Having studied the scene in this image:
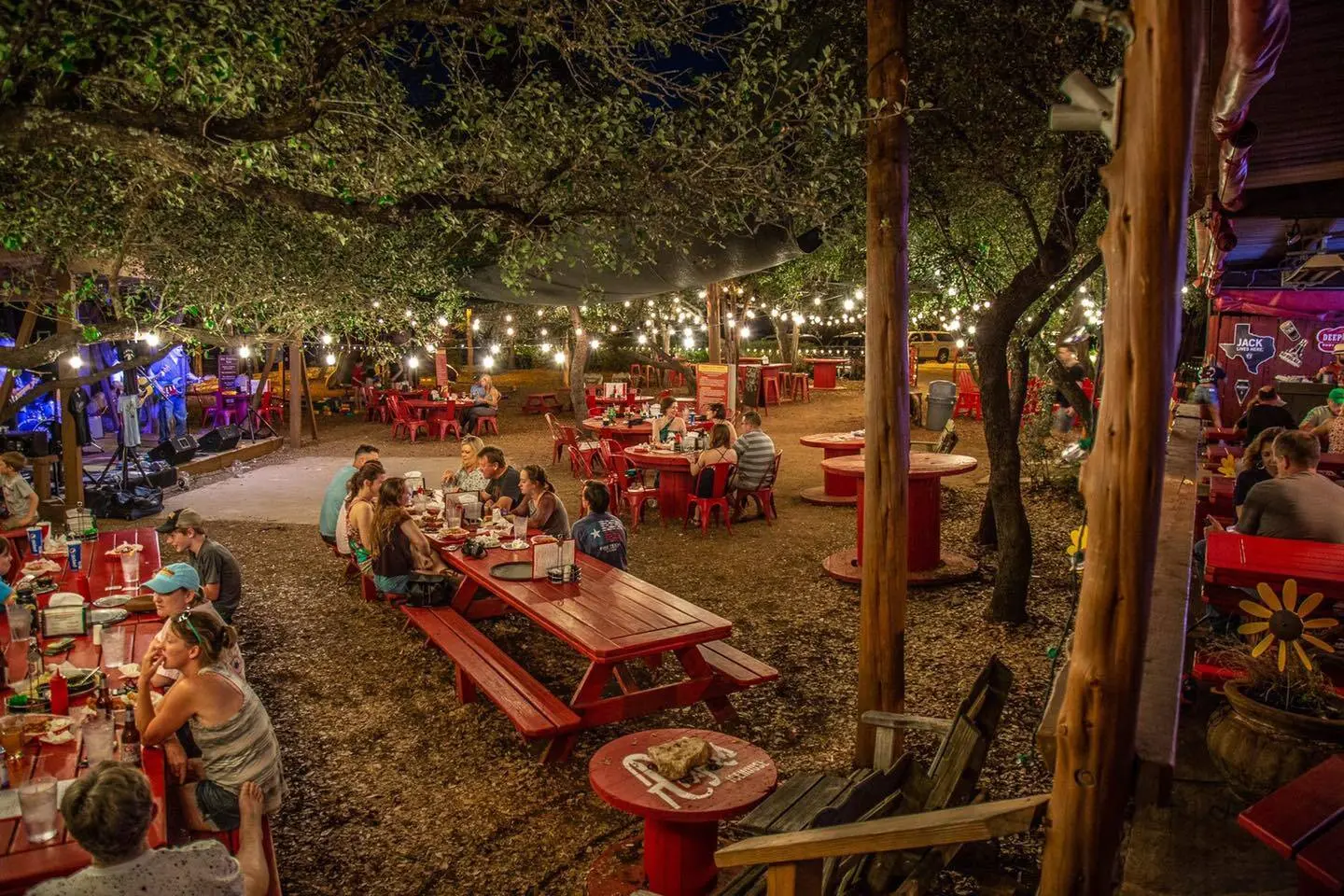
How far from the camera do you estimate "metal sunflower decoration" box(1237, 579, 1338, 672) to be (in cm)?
385

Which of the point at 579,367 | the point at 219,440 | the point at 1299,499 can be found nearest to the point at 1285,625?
the point at 1299,499

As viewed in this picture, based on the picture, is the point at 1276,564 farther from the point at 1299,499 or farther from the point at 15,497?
the point at 15,497

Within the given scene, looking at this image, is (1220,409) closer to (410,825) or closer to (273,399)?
(410,825)

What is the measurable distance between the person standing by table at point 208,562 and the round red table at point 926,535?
208 inches

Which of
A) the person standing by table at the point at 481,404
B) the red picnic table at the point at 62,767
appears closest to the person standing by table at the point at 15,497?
the red picnic table at the point at 62,767

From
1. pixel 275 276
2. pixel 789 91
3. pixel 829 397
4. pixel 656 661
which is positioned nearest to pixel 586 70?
pixel 789 91

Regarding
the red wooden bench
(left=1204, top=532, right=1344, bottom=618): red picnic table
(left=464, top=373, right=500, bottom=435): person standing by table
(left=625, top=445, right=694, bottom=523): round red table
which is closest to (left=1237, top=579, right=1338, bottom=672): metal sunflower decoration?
(left=1204, top=532, right=1344, bottom=618): red picnic table

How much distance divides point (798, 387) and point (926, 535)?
17115mm

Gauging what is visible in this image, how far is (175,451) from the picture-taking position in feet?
45.4

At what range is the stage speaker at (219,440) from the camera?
15508 mm

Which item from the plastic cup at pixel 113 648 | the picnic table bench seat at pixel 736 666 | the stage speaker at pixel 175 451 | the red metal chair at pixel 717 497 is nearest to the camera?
the plastic cup at pixel 113 648

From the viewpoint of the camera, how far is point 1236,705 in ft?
12.8

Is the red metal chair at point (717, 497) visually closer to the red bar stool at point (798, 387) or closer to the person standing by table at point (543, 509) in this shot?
the person standing by table at point (543, 509)

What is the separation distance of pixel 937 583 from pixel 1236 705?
448cm
